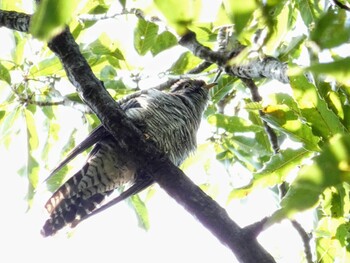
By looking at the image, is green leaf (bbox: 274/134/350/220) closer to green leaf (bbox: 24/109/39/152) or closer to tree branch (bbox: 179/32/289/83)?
tree branch (bbox: 179/32/289/83)

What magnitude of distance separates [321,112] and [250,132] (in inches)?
61.8

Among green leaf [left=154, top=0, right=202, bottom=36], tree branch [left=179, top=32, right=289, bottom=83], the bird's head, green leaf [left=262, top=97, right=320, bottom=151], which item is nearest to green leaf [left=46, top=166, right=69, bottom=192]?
the bird's head

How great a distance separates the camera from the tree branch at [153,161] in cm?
189

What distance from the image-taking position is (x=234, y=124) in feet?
10.2

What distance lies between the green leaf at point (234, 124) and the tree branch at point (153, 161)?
0.86m

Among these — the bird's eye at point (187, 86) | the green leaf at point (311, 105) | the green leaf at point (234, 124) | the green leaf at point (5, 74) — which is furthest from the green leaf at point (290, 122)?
the bird's eye at point (187, 86)

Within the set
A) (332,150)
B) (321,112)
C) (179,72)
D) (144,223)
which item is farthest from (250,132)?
(332,150)

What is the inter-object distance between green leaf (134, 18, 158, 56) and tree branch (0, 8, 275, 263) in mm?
1080

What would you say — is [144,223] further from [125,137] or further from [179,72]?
[125,137]

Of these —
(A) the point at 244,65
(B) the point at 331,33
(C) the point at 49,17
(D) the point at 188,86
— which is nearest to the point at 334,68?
(B) the point at 331,33

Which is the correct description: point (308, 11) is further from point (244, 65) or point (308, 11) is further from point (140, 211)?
point (140, 211)

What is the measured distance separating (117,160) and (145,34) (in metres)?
0.80

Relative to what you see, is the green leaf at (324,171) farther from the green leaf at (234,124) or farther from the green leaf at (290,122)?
the green leaf at (234,124)

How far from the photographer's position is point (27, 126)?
352cm
